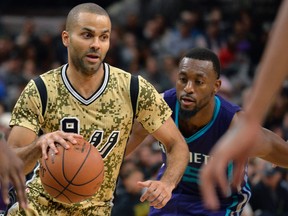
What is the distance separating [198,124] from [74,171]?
157 cm

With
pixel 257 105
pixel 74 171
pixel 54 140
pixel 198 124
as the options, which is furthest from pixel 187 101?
pixel 257 105

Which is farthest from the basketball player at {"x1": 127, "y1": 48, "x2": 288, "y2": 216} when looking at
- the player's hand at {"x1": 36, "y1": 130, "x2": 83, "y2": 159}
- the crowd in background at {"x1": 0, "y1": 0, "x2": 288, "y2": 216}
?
the crowd in background at {"x1": 0, "y1": 0, "x2": 288, "y2": 216}

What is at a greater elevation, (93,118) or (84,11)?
(84,11)

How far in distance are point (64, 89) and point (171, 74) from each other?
8.45 metres

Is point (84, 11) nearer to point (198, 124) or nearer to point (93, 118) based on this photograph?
point (93, 118)

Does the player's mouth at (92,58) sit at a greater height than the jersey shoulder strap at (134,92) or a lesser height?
greater

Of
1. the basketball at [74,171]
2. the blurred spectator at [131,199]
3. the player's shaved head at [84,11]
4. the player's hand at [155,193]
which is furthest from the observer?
the blurred spectator at [131,199]

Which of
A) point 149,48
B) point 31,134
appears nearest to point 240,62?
point 149,48

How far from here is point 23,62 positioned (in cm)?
1594

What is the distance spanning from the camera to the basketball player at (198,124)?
20.8 feet

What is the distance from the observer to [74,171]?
515cm

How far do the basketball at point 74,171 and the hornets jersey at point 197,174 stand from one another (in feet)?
4.18

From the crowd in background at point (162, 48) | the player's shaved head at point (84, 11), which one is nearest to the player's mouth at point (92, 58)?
the player's shaved head at point (84, 11)

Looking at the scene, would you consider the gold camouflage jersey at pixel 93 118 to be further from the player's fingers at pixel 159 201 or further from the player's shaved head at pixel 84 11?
the player's fingers at pixel 159 201
